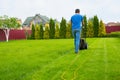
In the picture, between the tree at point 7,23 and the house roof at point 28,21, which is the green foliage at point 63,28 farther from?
the house roof at point 28,21

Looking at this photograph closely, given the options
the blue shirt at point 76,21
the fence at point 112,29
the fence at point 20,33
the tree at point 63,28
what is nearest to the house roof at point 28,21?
the fence at point 20,33

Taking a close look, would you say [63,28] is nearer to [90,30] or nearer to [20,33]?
[90,30]

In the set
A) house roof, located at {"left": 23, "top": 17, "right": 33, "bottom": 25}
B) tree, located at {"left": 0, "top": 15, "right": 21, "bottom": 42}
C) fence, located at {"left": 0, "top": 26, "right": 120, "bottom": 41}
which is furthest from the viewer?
house roof, located at {"left": 23, "top": 17, "right": 33, "bottom": 25}

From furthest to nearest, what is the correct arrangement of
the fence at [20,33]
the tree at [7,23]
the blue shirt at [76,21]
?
the fence at [20,33]
the tree at [7,23]
the blue shirt at [76,21]

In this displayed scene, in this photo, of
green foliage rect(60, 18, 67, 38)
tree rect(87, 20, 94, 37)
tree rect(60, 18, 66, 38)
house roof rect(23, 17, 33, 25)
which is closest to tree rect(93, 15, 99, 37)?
tree rect(87, 20, 94, 37)

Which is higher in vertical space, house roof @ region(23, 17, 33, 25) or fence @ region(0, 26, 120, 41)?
house roof @ region(23, 17, 33, 25)

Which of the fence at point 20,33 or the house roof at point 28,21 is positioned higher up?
the house roof at point 28,21

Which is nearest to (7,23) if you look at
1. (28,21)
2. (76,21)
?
(76,21)

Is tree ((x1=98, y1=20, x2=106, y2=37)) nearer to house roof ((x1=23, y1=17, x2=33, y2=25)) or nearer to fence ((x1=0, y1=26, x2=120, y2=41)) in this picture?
fence ((x1=0, y1=26, x2=120, y2=41))

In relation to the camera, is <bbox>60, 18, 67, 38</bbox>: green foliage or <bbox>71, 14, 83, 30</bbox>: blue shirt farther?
<bbox>60, 18, 67, 38</bbox>: green foliage

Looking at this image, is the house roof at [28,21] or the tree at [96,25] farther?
the house roof at [28,21]

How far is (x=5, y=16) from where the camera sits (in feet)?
171

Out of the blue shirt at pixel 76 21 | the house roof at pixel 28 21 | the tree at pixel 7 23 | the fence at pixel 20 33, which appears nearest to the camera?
the blue shirt at pixel 76 21

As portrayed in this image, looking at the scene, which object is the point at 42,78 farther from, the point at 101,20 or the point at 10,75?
the point at 101,20
